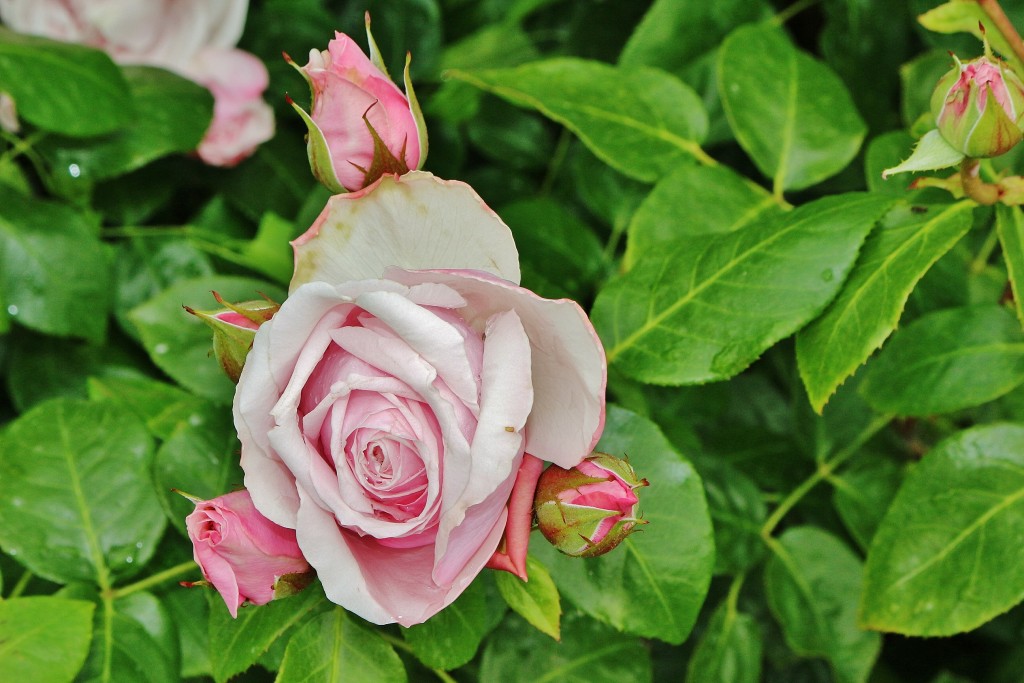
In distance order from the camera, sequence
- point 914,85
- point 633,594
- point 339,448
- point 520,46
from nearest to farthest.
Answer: point 339,448
point 633,594
point 914,85
point 520,46

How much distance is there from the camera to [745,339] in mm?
590

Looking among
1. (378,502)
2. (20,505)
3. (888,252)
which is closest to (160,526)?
(20,505)

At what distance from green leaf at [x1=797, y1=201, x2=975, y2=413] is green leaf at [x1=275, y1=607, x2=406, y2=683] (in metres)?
0.29

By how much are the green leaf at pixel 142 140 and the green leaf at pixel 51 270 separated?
0.14 feet

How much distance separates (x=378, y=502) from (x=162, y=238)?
19.6 inches

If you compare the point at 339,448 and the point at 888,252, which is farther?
the point at 888,252

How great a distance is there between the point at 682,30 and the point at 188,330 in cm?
49

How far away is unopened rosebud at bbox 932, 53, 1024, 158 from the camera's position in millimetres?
525

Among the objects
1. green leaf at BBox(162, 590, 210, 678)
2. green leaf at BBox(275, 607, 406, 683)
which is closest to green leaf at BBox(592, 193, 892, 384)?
green leaf at BBox(275, 607, 406, 683)

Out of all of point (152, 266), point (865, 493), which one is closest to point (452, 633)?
point (865, 493)

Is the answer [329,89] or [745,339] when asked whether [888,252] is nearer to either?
[745,339]

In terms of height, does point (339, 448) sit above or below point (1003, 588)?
above

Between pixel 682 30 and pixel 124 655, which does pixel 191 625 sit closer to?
pixel 124 655

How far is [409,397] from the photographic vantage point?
0.47 m
